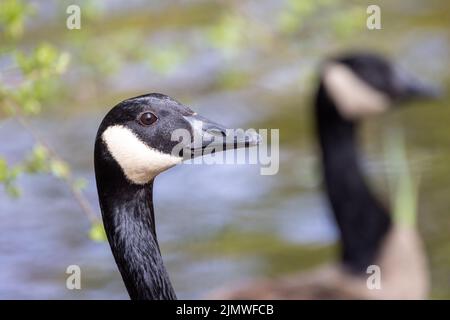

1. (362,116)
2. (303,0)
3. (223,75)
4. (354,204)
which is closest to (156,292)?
(303,0)

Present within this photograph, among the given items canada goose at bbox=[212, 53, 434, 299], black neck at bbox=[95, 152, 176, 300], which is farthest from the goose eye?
canada goose at bbox=[212, 53, 434, 299]

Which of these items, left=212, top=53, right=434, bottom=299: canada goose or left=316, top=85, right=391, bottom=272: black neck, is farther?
left=316, top=85, right=391, bottom=272: black neck

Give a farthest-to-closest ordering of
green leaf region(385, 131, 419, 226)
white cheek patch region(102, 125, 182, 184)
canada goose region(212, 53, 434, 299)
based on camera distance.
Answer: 1. green leaf region(385, 131, 419, 226)
2. canada goose region(212, 53, 434, 299)
3. white cheek patch region(102, 125, 182, 184)

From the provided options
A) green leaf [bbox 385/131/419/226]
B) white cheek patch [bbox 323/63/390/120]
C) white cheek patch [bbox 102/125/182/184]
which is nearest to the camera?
white cheek patch [bbox 102/125/182/184]

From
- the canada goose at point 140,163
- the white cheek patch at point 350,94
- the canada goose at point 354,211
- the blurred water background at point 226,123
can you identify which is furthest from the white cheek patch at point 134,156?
the white cheek patch at point 350,94

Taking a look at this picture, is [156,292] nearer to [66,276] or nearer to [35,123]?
[66,276]

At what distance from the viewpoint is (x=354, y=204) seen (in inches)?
314

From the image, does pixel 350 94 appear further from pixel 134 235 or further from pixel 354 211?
pixel 134 235

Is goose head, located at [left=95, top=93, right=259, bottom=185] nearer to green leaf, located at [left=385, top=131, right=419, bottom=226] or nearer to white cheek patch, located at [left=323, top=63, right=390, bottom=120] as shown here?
green leaf, located at [left=385, top=131, right=419, bottom=226]

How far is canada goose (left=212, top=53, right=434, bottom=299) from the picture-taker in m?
7.23

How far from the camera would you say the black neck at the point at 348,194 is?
7746 mm

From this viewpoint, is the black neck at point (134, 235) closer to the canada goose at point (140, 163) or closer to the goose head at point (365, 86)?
the canada goose at point (140, 163)

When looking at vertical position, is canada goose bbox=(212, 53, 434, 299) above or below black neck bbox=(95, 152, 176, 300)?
above

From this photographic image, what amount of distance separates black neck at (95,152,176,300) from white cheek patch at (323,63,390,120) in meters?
3.80
